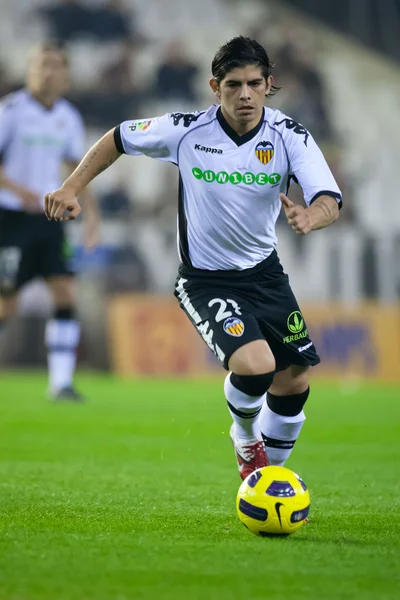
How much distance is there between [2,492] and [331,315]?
1130 cm

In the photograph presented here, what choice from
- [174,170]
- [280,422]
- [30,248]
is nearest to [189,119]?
[280,422]

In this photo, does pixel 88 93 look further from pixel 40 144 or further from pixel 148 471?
pixel 148 471

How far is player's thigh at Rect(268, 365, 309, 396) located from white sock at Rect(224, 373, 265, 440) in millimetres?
304

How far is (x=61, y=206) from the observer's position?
16.5 ft

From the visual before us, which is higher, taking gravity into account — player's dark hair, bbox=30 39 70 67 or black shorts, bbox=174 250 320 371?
player's dark hair, bbox=30 39 70 67

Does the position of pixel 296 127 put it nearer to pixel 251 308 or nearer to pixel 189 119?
pixel 189 119

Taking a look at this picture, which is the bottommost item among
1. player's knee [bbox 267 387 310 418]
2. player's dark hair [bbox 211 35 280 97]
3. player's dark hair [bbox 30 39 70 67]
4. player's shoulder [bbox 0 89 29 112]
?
player's knee [bbox 267 387 310 418]

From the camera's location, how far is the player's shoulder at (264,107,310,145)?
5.12m

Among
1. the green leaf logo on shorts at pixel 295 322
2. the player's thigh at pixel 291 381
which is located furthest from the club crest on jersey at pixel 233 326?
the player's thigh at pixel 291 381

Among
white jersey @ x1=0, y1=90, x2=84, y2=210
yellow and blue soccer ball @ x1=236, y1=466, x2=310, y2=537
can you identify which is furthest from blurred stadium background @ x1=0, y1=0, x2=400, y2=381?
yellow and blue soccer ball @ x1=236, y1=466, x2=310, y2=537

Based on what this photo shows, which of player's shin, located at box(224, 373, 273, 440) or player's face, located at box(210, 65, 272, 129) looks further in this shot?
player's face, located at box(210, 65, 272, 129)

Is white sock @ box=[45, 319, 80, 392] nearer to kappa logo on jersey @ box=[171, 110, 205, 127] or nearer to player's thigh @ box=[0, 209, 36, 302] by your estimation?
player's thigh @ box=[0, 209, 36, 302]

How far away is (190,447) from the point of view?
7.81 m

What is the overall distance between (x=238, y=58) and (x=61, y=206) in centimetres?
105
